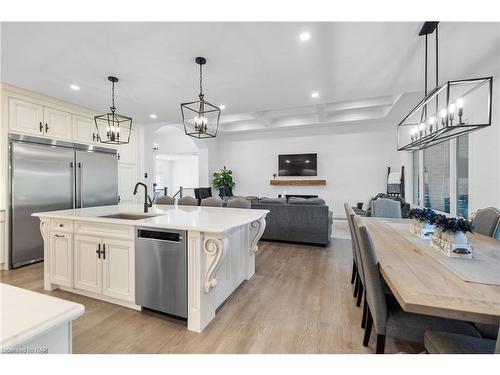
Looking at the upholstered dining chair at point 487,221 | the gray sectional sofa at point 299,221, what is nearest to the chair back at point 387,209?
the gray sectional sofa at point 299,221

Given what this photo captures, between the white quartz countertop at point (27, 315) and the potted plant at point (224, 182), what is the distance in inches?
302

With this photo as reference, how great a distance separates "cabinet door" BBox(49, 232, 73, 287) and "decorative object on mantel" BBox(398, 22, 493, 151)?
11.9ft

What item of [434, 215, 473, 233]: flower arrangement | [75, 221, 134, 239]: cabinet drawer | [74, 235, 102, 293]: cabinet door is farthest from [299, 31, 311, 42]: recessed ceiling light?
[74, 235, 102, 293]: cabinet door

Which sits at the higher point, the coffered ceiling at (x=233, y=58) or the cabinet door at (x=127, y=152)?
the coffered ceiling at (x=233, y=58)

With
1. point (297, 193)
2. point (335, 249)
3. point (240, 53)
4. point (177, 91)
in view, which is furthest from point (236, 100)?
point (297, 193)

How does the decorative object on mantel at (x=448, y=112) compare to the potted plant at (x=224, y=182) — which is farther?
the potted plant at (x=224, y=182)

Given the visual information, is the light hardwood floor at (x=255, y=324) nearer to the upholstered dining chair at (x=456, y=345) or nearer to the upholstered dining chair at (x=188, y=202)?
the upholstered dining chair at (x=456, y=345)

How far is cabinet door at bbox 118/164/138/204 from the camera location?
4.89m

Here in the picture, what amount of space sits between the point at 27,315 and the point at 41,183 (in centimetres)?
387

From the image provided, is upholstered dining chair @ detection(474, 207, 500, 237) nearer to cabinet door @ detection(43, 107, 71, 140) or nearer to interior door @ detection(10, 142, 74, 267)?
interior door @ detection(10, 142, 74, 267)

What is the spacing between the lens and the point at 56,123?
3.78 metres

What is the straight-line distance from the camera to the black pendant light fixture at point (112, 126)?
3172mm
